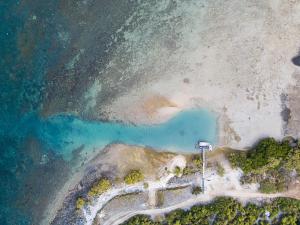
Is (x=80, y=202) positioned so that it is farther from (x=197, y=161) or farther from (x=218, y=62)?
(x=218, y=62)

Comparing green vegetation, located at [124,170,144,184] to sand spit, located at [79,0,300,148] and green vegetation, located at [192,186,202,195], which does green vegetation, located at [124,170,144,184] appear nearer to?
green vegetation, located at [192,186,202,195]

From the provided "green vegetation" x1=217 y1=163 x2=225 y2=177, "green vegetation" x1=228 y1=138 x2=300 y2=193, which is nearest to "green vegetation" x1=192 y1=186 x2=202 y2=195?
"green vegetation" x1=217 y1=163 x2=225 y2=177

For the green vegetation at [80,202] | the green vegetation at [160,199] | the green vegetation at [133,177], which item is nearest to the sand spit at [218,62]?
the green vegetation at [133,177]

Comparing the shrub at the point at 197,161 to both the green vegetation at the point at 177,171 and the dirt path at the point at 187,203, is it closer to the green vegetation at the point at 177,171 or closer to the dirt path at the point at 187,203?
the green vegetation at the point at 177,171

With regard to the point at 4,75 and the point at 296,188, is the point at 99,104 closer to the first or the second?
the point at 4,75

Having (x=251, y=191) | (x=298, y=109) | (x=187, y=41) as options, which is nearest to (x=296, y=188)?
(x=251, y=191)

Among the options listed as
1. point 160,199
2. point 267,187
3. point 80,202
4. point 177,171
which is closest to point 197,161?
point 177,171
